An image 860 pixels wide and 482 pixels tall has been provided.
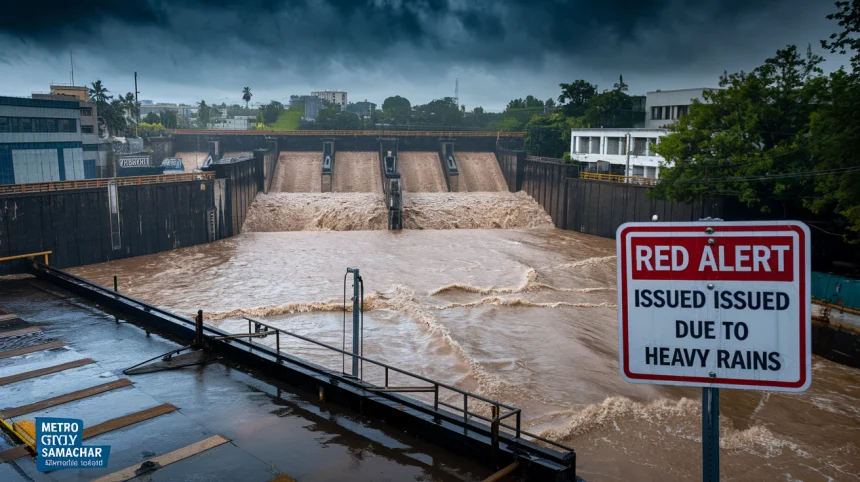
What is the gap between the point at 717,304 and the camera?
139 inches

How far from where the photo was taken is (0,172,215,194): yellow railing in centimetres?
3459


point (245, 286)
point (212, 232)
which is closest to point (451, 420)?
point (245, 286)

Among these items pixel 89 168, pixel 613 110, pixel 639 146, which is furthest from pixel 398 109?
pixel 639 146

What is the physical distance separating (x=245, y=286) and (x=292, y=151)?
140 ft

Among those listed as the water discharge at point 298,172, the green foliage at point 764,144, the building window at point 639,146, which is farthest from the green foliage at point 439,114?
the green foliage at point 764,144

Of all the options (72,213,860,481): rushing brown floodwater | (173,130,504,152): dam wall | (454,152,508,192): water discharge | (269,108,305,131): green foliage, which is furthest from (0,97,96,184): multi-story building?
(269,108,305,131): green foliage

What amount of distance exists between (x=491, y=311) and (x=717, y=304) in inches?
1052

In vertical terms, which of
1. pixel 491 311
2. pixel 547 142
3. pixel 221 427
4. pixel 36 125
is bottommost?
pixel 491 311

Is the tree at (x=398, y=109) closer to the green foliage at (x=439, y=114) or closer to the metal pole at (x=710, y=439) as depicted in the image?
the green foliage at (x=439, y=114)

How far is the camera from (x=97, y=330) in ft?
Result: 62.1

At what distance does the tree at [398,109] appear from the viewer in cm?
12790

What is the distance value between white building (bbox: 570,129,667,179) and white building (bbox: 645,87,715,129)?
24.9 ft

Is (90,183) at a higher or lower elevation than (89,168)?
lower

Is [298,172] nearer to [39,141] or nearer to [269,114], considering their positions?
[39,141]
